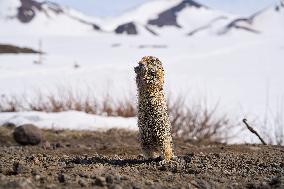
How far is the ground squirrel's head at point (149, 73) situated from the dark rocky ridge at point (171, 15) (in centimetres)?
5905

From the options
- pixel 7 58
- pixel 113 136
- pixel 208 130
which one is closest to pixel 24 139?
pixel 113 136

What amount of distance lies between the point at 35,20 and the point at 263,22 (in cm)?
1883

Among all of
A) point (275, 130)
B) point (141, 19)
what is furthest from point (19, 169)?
point (141, 19)

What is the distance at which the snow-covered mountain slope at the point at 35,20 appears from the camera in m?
41.5

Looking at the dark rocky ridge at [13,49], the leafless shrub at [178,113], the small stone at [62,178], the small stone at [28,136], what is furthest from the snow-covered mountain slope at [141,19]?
the small stone at [62,178]

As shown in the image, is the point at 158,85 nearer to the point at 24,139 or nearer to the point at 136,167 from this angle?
the point at 136,167

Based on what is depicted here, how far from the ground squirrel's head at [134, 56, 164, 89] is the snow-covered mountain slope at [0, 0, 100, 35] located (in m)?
35.0

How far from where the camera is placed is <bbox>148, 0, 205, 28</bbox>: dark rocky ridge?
64625 millimetres

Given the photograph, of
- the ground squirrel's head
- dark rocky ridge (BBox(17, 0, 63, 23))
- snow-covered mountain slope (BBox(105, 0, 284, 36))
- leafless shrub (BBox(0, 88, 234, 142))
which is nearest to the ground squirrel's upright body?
the ground squirrel's head

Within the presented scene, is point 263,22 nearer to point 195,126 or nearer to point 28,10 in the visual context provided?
point 28,10

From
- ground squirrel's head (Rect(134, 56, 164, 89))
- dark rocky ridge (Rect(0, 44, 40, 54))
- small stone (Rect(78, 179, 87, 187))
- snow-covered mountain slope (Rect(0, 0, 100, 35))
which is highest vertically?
snow-covered mountain slope (Rect(0, 0, 100, 35))

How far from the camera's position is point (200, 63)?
23859mm

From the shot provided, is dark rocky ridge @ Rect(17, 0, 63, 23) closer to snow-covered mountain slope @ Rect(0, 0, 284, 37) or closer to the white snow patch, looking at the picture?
snow-covered mountain slope @ Rect(0, 0, 284, 37)

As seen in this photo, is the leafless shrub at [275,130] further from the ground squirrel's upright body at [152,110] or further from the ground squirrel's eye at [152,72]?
the ground squirrel's eye at [152,72]
